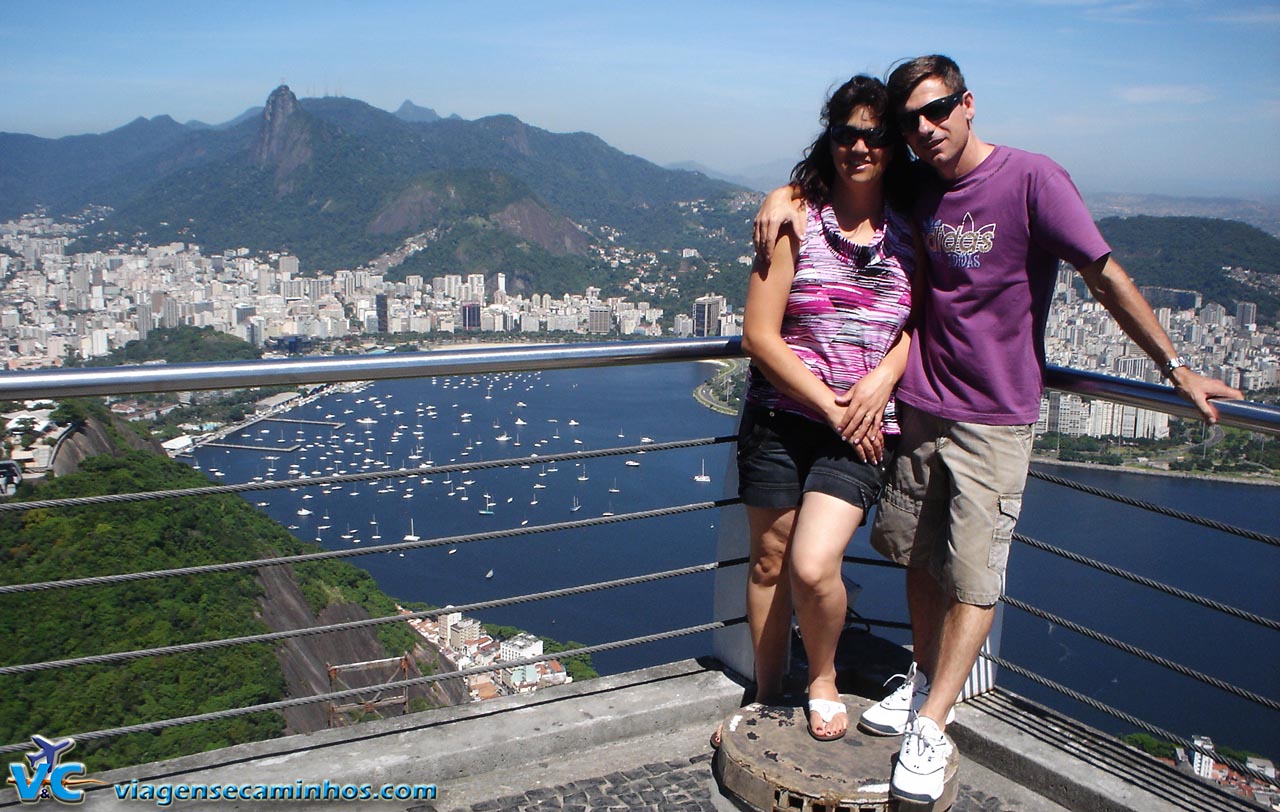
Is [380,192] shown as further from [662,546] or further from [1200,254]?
[1200,254]

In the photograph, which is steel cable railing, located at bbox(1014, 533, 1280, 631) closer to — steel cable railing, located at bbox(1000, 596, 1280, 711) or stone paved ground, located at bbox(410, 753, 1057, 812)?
steel cable railing, located at bbox(1000, 596, 1280, 711)

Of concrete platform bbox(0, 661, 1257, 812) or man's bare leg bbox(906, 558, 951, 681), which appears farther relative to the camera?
man's bare leg bbox(906, 558, 951, 681)

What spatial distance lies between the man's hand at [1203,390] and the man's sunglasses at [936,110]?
0.66m

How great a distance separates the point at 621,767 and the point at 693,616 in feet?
42.8

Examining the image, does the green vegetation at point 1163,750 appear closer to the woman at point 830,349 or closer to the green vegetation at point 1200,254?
the woman at point 830,349

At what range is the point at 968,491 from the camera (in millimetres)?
2080

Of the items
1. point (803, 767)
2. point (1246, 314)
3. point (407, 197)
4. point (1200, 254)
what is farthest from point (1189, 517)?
point (407, 197)

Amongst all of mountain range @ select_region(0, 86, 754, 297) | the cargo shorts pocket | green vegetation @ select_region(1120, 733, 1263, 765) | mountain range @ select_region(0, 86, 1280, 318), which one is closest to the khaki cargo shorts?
the cargo shorts pocket

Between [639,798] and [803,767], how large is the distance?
14.1 inches

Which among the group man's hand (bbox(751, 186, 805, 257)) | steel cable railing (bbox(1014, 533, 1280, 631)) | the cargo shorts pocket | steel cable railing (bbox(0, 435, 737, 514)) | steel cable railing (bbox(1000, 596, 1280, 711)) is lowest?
steel cable railing (bbox(1000, 596, 1280, 711))

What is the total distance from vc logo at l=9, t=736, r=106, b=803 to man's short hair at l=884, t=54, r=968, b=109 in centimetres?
201

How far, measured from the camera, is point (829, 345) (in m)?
2.17

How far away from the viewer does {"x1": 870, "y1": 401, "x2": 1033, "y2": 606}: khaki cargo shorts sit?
208 cm

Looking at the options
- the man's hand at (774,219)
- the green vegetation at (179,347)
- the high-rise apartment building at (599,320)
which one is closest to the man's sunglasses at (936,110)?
the man's hand at (774,219)
